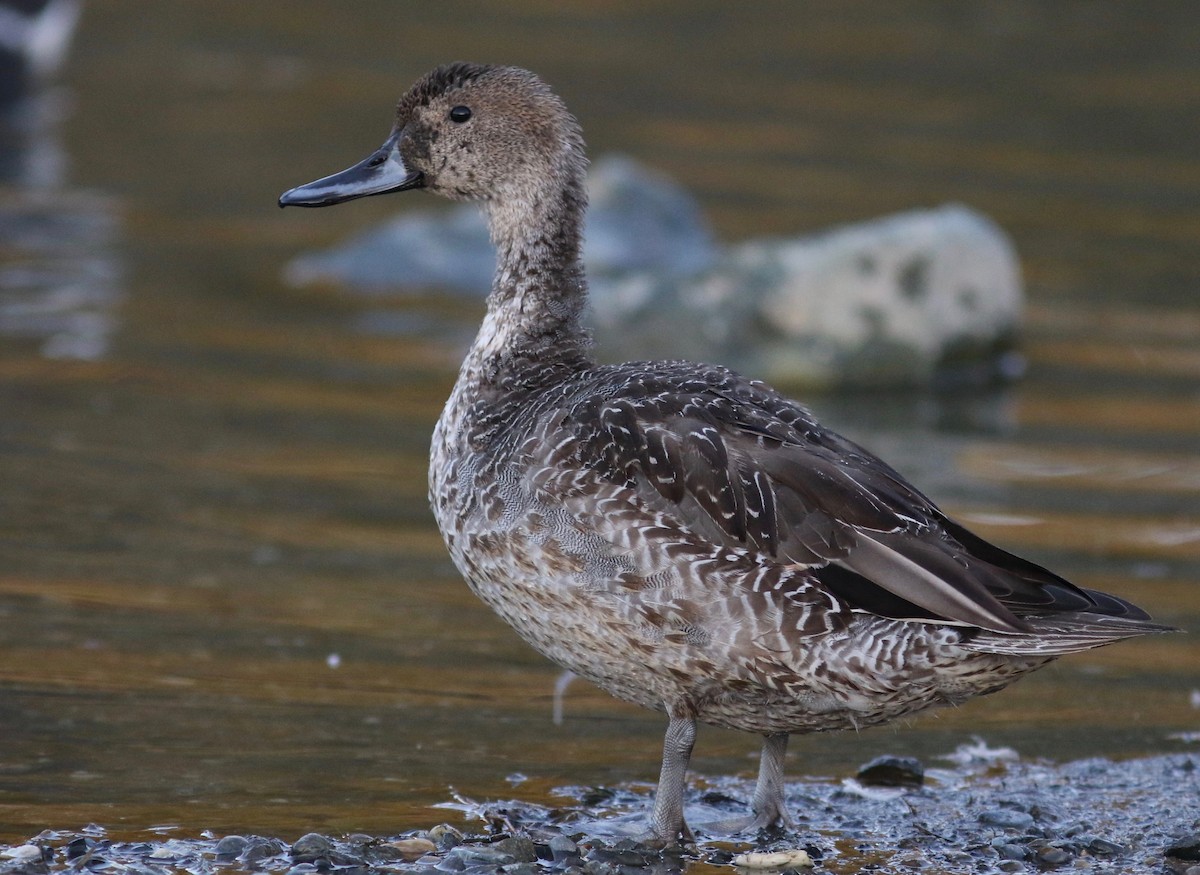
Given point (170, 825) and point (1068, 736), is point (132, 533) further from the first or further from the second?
point (1068, 736)

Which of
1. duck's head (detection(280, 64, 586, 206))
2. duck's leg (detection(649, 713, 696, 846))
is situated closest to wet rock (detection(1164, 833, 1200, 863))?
duck's leg (detection(649, 713, 696, 846))

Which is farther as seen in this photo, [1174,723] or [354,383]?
[354,383]

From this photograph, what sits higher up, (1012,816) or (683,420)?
(683,420)

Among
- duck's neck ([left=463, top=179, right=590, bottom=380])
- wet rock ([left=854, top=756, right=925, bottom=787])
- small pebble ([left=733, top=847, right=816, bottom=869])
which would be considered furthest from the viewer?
duck's neck ([left=463, top=179, right=590, bottom=380])

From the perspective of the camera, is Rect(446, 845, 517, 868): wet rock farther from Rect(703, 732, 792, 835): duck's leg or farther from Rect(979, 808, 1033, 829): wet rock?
Rect(979, 808, 1033, 829): wet rock

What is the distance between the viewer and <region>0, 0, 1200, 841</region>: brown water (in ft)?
19.6

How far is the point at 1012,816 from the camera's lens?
5.37 meters

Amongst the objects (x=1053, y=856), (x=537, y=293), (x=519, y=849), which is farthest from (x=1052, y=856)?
(x=537, y=293)

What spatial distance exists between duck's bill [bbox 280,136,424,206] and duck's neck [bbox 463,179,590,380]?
0.41 m

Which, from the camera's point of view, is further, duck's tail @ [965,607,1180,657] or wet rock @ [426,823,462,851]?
wet rock @ [426,823,462,851]

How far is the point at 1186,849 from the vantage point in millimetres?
5066

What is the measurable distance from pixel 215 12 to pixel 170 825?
16.6 meters

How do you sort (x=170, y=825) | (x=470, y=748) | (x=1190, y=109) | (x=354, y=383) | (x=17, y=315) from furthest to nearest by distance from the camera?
1. (x=1190, y=109)
2. (x=17, y=315)
3. (x=354, y=383)
4. (x=470, y=748)
5. (x=170, y=825)

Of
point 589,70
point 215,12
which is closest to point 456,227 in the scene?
point 589,70
